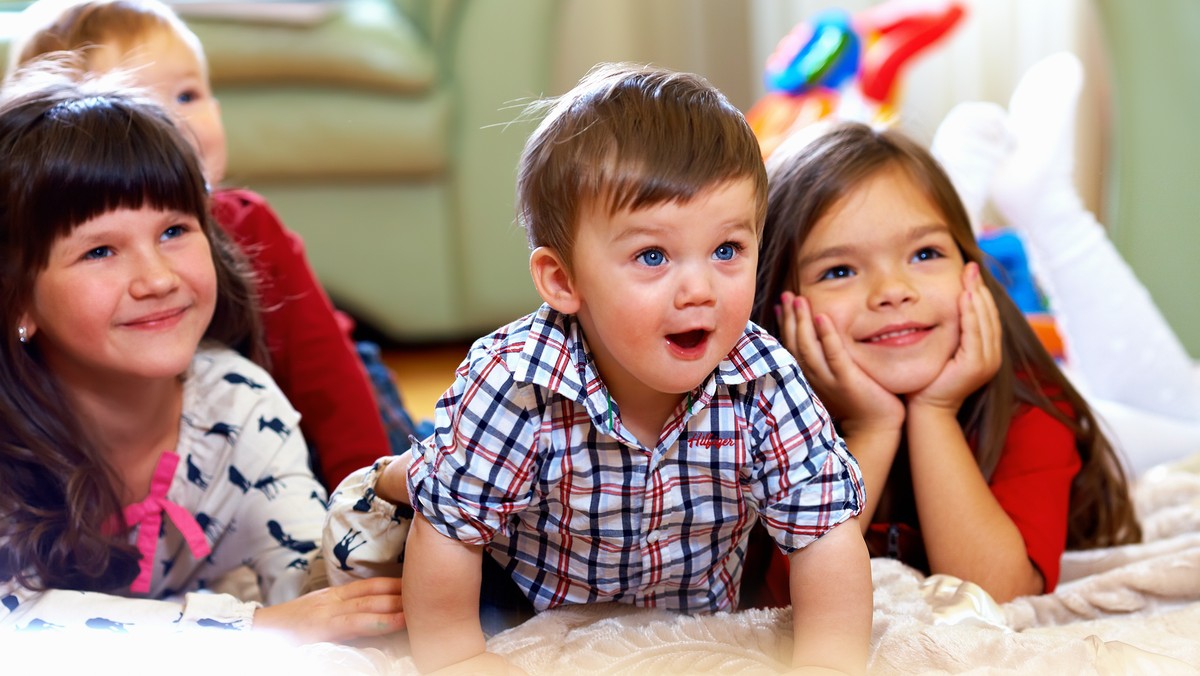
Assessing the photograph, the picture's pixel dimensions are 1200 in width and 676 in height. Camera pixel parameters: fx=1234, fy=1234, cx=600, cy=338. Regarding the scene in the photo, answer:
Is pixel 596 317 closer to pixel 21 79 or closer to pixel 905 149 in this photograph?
pixel 905 149

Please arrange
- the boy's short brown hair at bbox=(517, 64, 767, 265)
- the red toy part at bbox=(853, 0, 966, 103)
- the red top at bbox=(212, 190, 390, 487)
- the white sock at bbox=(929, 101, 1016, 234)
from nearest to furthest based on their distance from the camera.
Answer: the boy's short brown hair at bbox=(517, 64, 767, 265), the red top at bbox=(212, 190, 390, 487), the white sock at bbox=(929, 101, 1016, 234), the red toy part at bbox=(853, 0, 966, 103)

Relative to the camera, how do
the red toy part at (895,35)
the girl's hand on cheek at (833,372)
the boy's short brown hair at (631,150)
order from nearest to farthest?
1. the boy's short brown hair at (631,150)
2. the girl's hand on cheek at (833,372)
3. the red toy part at (895,35)

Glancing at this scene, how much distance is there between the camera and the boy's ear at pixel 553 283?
74cm

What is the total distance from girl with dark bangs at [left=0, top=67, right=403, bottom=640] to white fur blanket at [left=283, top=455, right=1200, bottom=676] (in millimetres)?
111

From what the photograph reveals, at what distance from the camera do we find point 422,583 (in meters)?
0.77

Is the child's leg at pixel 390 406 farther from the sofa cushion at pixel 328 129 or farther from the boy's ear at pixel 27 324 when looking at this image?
the sofa cushion at pixel 328 129

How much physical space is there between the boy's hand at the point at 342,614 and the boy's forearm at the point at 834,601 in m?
0.28

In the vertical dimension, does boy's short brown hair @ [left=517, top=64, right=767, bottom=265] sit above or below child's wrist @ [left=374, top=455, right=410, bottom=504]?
above

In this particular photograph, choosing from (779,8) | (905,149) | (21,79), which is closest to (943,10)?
(779,8)

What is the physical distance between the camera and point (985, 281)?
1056 mm

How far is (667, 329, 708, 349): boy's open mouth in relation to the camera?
0.72 m

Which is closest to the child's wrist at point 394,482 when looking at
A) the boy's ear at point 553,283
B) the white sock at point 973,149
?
the boy's ear at point 553,283

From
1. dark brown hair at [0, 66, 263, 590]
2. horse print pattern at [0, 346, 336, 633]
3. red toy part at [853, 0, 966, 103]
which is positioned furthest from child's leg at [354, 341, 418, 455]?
red toy part at [853, 0, 966, 103]

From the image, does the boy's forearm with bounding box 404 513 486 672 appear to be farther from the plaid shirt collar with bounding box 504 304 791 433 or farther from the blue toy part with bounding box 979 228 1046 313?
the blue toy part with bounding box 979 228 1046 313
